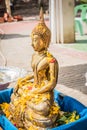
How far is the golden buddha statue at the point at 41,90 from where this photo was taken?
3.33 meters

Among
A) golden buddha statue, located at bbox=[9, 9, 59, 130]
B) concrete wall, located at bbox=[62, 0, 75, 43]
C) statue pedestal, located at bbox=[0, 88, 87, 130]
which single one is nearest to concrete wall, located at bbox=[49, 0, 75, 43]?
concrete wall, located at bbox=[62, 0, 75, 43]

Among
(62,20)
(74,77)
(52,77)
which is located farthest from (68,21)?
(52,77)

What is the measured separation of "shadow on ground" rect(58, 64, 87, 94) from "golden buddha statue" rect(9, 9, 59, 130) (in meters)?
2.17

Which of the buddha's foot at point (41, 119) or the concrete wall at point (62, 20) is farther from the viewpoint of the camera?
the concrete wall at point (62, 20)

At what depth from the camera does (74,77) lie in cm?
643

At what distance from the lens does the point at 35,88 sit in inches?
138

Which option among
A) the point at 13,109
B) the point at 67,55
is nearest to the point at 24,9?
the point at 67,55

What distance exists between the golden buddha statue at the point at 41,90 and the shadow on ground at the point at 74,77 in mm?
2172

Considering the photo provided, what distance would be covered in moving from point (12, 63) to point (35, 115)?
14.6ft

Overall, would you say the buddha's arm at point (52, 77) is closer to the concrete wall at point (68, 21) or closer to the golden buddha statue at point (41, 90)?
the golden buddha statue at point (41, 90)

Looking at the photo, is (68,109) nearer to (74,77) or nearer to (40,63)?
(40,63)

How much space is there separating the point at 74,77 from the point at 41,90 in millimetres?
3115

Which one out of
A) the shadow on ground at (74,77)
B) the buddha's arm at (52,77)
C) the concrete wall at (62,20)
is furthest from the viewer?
the concrete wall at (62,20)

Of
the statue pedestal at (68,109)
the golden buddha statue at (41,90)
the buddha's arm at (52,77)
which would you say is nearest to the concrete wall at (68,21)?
the statue pedestal at (68,109)
